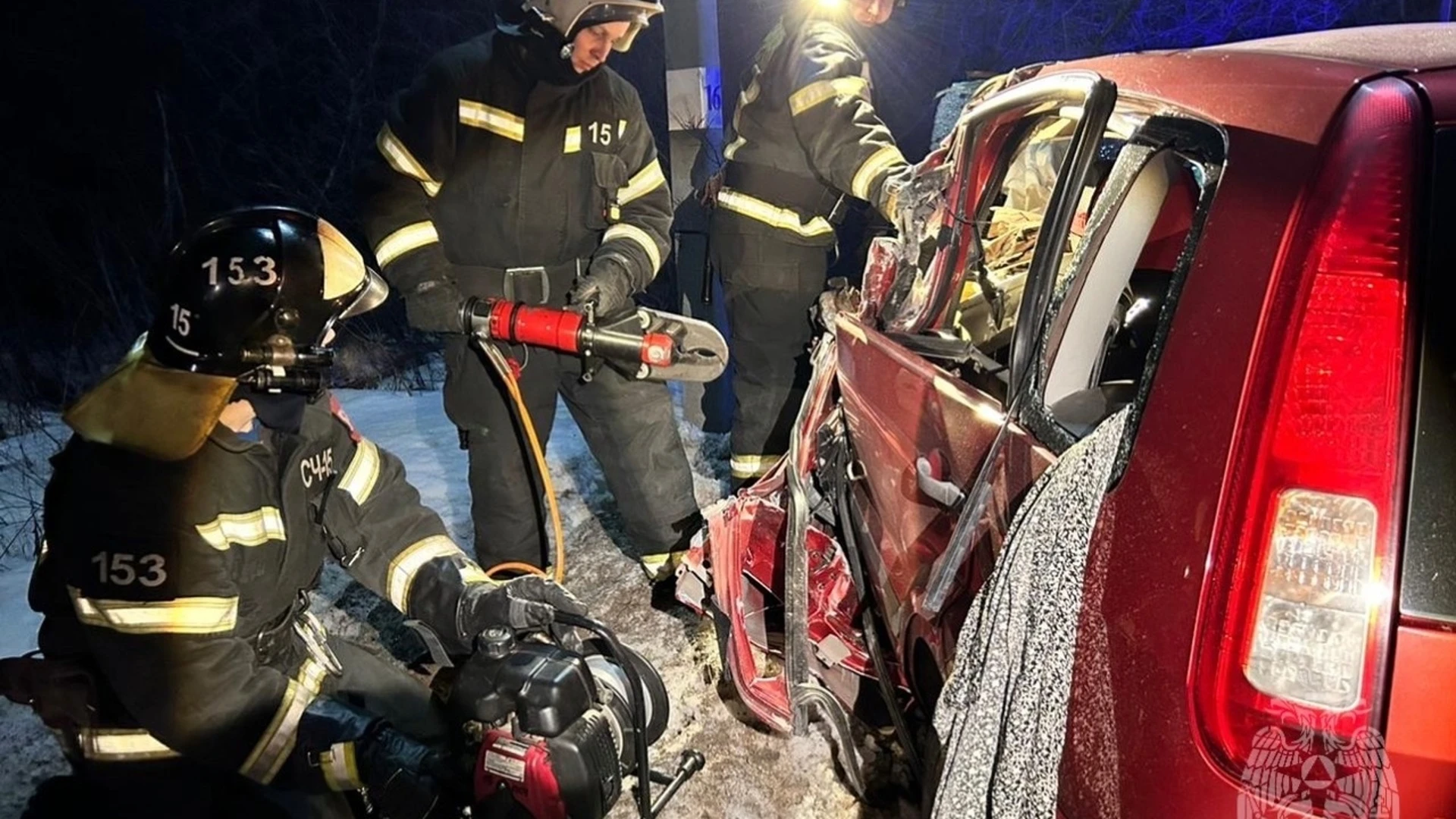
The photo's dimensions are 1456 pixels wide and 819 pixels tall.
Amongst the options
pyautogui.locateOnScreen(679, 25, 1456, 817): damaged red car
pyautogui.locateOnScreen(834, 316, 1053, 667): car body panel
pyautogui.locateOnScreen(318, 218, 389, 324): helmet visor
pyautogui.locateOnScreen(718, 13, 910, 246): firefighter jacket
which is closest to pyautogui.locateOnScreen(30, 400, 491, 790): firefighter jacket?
pyautogui.locateOnScreen(318, 218, 389, 324): helmet visor

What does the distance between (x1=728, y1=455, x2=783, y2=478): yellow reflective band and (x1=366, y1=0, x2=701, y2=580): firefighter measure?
519mm

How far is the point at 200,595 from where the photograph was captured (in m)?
1.72

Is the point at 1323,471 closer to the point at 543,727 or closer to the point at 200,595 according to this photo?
the point at 543,727

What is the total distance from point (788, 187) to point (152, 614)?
2705 mm

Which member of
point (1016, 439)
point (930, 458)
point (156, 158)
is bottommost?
point (156, 158)

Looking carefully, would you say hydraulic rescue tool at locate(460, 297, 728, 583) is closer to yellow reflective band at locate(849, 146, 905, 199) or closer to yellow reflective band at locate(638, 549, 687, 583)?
yellow reflective band at locate(638, 549, 687, 583)

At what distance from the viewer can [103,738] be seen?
1859mm

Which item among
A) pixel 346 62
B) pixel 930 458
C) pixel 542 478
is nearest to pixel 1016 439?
pixel 930 458

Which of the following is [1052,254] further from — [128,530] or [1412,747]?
[128,530]

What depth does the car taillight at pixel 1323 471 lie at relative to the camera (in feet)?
2.98

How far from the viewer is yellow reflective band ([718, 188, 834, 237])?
3.68 meters

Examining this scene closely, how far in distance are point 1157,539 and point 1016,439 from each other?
41 cm

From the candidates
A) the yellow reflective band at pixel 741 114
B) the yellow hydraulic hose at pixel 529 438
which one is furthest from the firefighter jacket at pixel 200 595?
the yellow reflective band at pixel 741 114

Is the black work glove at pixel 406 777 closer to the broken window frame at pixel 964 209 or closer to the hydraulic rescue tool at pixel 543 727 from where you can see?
the hydraulic rescue tool at pixel 543 727
